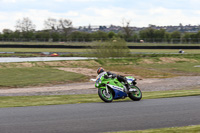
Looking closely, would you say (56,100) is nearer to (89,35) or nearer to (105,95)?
(105,95)

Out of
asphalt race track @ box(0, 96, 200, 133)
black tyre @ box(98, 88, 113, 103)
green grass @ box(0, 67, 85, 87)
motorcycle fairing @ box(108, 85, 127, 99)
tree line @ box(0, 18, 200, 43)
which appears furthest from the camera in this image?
tree line @ box(0, 18, 200, 43)

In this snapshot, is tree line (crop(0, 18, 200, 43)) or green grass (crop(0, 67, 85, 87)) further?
tree line (crop(0, 18, 200, 43))

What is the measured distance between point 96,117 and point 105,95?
3.37m

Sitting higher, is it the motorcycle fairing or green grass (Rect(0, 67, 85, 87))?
the motorcycle fairing

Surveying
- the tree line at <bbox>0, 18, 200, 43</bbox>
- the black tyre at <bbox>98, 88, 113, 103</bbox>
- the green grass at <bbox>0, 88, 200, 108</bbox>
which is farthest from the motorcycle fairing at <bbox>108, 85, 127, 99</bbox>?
the tree line at <bbox>0, 18, 200, 43</bbox>

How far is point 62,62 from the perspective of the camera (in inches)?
1879

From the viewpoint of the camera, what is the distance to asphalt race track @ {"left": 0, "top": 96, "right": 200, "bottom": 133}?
865 cm

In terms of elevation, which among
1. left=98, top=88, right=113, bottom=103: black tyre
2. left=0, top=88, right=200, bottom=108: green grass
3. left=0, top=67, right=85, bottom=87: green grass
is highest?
left=98, top=88, right=113, bottom=103: black tyre

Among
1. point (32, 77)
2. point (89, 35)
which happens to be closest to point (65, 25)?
point (89, 35)

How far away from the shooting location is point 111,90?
1341 cm

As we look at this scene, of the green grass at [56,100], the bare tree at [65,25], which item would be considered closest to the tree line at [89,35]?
the bare tree at [65,25]

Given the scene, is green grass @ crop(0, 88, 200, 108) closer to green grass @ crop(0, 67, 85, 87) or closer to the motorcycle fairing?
the motorcycle fairing

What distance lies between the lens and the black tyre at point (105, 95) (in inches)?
516

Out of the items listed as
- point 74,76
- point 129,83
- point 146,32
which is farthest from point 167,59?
point 146,32
